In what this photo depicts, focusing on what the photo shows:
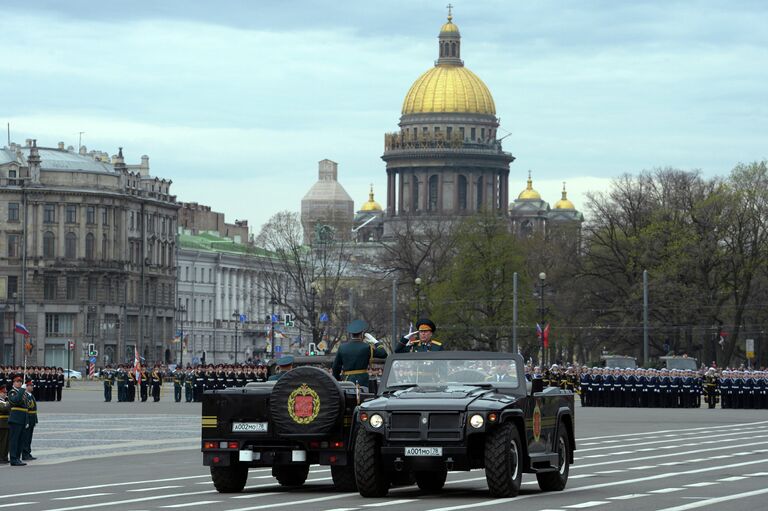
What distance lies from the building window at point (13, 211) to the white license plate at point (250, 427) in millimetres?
127524

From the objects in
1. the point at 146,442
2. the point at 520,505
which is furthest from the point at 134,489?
the point at 146,442

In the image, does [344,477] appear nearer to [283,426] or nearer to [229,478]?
[283,426]

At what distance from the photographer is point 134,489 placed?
77.7 feet

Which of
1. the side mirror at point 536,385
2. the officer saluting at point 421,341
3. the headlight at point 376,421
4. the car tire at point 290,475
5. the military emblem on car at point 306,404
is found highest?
the officer saluting at point 421,341

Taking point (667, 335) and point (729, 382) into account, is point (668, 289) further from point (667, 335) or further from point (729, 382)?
point (729, 382)

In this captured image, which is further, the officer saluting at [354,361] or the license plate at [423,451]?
the officer saluting at [354,361]

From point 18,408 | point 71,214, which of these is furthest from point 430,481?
point 71,214

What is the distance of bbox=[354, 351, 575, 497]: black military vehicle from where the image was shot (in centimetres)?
2066

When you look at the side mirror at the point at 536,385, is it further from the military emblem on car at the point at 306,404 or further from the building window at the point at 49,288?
the building window at the point at 49,288

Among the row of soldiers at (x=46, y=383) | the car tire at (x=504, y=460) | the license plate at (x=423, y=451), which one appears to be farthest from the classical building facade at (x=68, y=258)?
the license plate at (x=423, y=451)

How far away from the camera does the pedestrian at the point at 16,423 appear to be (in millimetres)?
29984

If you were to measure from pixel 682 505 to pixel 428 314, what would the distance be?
88786 mm

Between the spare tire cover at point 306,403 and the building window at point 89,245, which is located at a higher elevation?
the building window at point 89,245

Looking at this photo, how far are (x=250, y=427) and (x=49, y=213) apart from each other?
128 m
